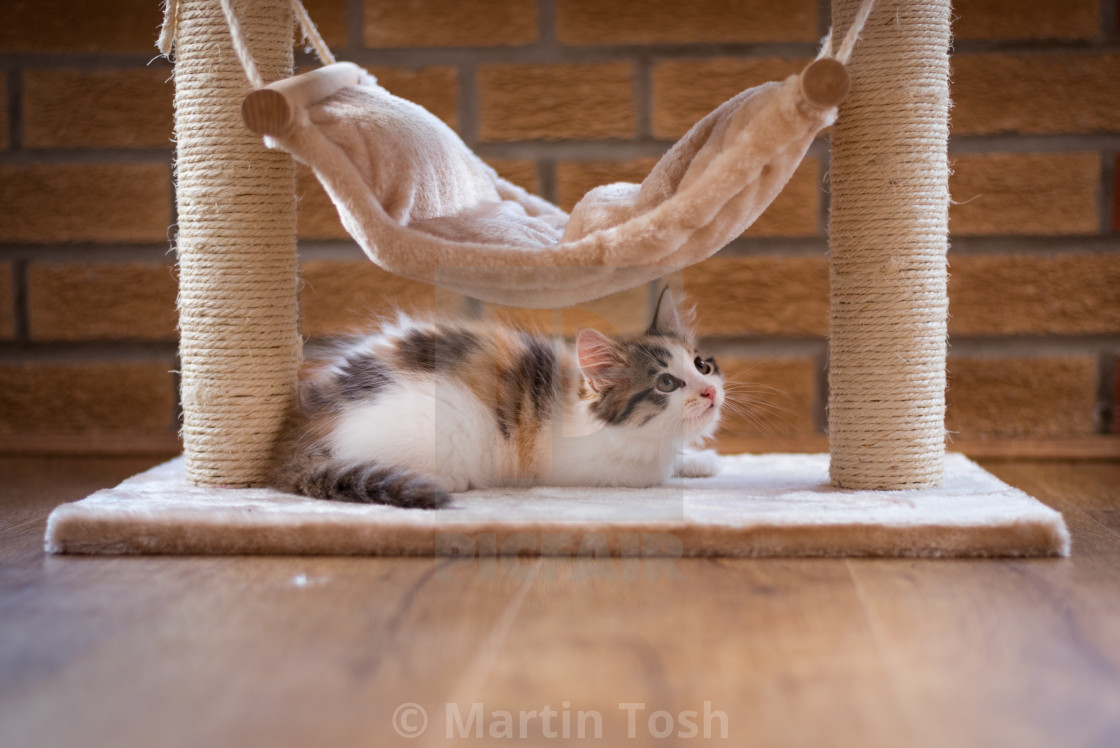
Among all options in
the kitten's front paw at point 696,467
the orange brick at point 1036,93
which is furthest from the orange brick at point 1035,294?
the kitten's front paw at point 696,467

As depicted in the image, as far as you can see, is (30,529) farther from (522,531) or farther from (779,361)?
(779,361)

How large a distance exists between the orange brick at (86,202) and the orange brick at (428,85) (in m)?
0.49

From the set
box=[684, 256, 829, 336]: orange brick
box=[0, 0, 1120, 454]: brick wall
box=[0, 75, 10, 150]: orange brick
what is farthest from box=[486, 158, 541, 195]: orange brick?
box=[0, 75, 10, 150]: orange brick

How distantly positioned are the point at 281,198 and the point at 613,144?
2.39 feet

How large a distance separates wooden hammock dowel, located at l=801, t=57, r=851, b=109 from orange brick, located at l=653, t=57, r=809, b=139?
2.47ft

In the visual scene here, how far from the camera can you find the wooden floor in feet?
2.24

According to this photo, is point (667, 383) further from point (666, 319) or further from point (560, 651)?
point (560, 651)

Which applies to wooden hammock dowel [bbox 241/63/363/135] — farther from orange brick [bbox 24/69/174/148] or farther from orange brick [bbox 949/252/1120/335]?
orange brick [bbox 949/252/1120/335]

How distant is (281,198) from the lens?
136 centimetres

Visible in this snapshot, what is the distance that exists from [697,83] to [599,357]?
0.74 meters

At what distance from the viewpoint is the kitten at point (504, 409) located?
1295 millimetres

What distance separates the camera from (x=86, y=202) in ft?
6.29

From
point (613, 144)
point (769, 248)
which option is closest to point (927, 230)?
point (769, 248)

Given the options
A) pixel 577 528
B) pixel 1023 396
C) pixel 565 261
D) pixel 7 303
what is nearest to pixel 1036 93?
pixel 1023 396
